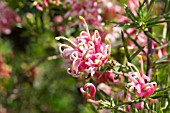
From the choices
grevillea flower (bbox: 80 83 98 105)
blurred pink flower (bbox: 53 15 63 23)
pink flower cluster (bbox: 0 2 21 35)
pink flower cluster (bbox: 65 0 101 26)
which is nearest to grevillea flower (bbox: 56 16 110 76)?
grevillea flower (bbox: 80 83 98 105)

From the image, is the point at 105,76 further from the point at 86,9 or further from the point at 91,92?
the point at 86,9

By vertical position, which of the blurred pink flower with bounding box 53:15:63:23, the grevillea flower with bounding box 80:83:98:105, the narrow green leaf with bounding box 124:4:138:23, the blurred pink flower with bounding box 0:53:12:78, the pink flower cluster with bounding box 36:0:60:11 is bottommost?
the blurred pink flower with bounding box 0:53:12:78

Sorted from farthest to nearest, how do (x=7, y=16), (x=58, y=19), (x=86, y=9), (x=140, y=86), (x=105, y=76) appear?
1. (x=7, y=16)
2. (x=58, y=19)
3. (x=86, y=9)
4. (x=105, y=76)
5. (x=140, y=86)

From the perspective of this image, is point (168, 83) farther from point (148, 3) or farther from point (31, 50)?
point (31, 50)

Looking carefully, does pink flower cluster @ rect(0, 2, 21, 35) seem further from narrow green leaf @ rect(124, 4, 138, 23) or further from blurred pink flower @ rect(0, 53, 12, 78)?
narrow green leaf @ rect(124, 4, 138, 23)

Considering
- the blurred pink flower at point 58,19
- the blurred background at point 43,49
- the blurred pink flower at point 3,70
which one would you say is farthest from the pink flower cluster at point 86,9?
the blurred pink flower at point 3,70

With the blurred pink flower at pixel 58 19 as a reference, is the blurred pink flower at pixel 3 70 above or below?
below

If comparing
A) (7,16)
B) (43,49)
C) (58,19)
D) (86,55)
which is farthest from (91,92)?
(43,49)

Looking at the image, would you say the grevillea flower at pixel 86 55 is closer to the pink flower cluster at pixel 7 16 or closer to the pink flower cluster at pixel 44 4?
the pink flower cluster at pixel 44 4
